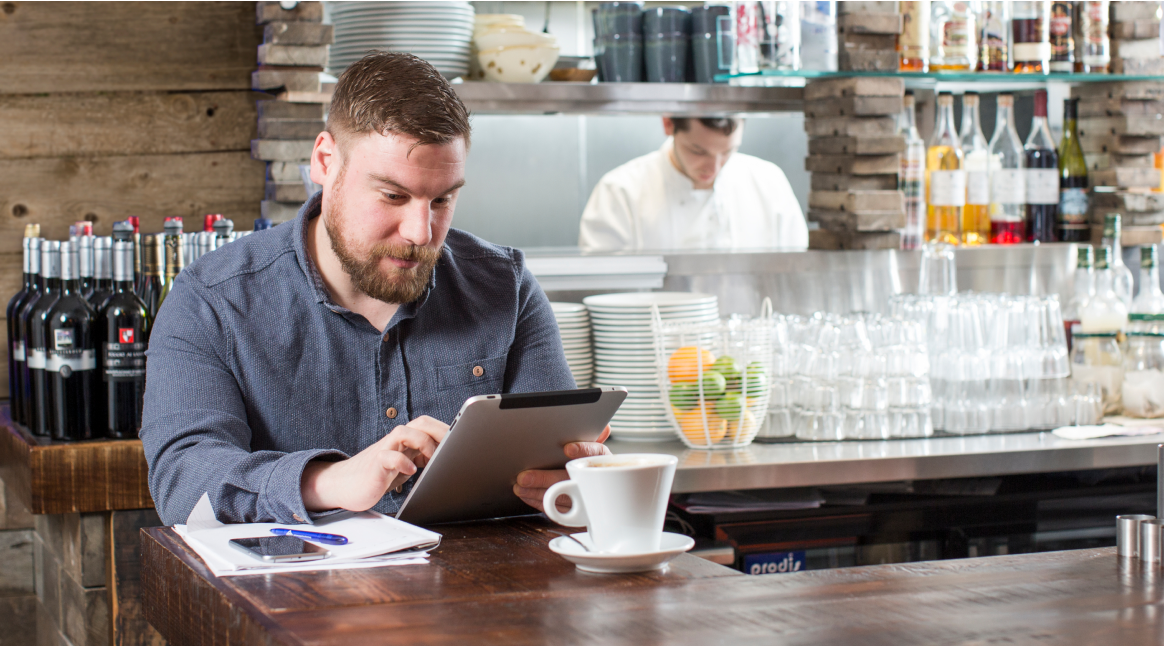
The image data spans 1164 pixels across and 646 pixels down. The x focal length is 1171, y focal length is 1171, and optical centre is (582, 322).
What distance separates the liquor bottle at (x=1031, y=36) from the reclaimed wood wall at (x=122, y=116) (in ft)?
5.87

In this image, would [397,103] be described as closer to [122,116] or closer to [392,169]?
[392,169]

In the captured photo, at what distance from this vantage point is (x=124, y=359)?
7.11 ft

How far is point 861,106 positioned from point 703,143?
66cm

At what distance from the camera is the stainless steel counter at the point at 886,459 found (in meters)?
2.24

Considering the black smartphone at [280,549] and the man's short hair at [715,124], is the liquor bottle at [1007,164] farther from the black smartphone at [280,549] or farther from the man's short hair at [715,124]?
the black smartphone at [280,549]

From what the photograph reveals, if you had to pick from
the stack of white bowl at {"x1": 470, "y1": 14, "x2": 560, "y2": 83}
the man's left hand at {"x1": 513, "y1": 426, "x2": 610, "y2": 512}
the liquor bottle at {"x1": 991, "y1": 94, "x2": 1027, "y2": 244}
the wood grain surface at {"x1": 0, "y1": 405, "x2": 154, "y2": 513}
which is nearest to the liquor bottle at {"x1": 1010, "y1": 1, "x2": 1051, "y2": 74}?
the liquor bottle at {"x1": 991, "y1": 94, "x2": 1027, "y2": 244}

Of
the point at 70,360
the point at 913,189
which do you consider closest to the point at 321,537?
the point at 70,360

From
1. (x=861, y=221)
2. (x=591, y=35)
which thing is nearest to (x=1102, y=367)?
(x=861, y=221)

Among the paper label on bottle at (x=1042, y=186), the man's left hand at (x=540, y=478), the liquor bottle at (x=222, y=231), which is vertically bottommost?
the man's left hand at (x=540, y=478)

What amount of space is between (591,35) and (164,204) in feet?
4.03

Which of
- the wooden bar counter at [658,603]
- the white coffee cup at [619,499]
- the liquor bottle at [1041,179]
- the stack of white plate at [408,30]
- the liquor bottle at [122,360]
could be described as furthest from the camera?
the liquor bottle at [1041,179]

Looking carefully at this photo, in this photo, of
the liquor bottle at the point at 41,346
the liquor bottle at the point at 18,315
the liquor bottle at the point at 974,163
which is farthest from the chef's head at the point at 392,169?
the liquor bottle at the point at 974,163

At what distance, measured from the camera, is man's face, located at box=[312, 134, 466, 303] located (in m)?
1.46

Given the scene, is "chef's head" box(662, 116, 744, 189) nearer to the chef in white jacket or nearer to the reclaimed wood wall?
the chef in white jacket
